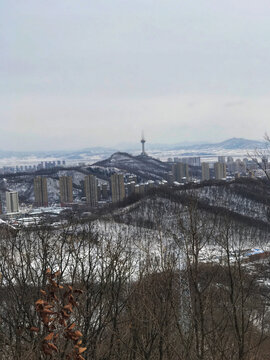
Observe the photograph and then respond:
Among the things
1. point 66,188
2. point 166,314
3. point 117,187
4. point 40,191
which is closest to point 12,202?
point 40,191

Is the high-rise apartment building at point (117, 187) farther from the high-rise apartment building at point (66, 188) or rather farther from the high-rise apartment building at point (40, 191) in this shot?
the high-rise apartment building at point (40, 191)

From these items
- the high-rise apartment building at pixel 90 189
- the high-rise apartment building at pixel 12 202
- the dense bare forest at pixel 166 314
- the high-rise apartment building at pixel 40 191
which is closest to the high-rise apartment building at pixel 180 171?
the high-rise apartment building at pixel 90 189

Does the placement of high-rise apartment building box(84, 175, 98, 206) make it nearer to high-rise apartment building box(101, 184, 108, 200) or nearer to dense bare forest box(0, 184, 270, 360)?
high-rise apartment building box(101, 184, 108, 200)

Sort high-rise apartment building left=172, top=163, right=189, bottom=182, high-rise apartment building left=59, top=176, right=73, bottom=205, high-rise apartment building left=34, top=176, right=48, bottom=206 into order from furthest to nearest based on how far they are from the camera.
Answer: high-rise apartment building left=172, top=163, right=189, bottom=182 < high-rise apartment building left=59, top=176, right=73, bottom=205 < high-rise apartment building left=34, top=176, right=48, bottom=206

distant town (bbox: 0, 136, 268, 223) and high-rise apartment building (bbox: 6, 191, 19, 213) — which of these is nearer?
high-rise apartment building (bbox: 6, 191, 19, 213)

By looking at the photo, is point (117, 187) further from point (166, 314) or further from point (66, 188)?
point (166, 314)

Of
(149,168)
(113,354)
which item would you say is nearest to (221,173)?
(149,168)

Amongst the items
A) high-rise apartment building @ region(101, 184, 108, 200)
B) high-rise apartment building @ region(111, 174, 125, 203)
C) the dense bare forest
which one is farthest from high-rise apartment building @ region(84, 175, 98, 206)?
the dense bare forest
